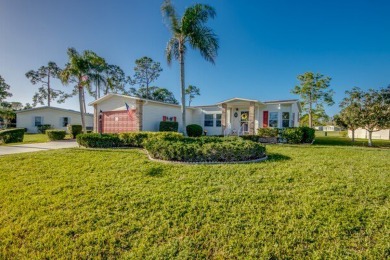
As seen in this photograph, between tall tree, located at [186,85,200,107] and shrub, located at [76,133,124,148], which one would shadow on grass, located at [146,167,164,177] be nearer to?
shrub, located at [76,133,124,148]

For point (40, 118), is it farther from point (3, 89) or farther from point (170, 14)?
point (170, 14)

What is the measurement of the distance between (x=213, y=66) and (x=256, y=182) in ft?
29.2

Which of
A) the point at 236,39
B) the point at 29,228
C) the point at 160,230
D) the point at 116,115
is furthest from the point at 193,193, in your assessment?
the point at 116,115

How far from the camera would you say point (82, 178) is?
5.20 meters

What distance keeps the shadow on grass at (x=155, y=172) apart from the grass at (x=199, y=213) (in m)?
0.03

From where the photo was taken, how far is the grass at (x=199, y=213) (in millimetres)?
2691

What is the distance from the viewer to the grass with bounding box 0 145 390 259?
2691mm

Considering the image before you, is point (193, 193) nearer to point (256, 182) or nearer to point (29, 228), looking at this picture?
point (256, 182)

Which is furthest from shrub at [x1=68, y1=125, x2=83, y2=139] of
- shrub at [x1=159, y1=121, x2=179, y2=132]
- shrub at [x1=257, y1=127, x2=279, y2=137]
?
shrub at [x1=257, y1=127, x2=279, y2=137]

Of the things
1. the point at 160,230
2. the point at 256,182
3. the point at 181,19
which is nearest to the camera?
the point at 160,230

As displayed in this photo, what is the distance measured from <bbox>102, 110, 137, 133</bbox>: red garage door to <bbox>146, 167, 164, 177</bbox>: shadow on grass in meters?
10.1

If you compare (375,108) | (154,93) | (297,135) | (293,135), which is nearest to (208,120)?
(293,135)

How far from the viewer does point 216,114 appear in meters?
19.0

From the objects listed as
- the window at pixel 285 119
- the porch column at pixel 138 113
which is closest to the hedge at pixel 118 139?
the porch column at pixel 138 113
